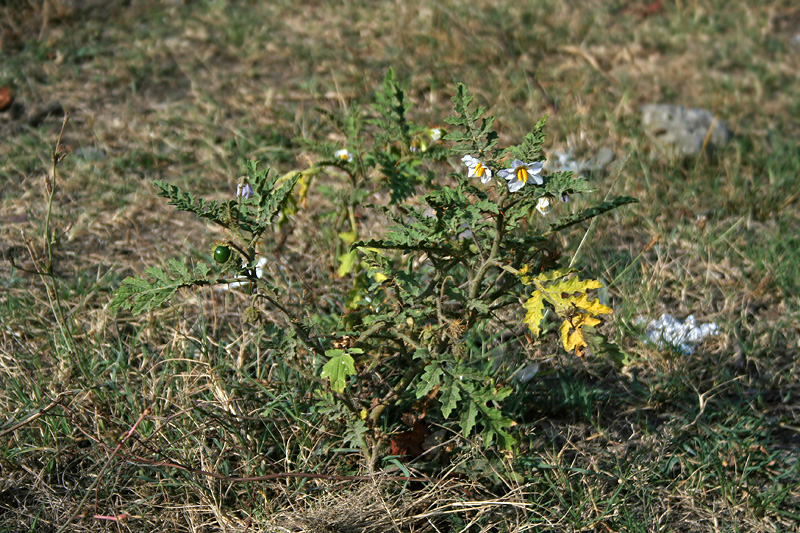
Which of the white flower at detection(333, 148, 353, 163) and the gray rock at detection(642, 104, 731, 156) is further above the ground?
the white flower at detection(333, 148, 353, 163)

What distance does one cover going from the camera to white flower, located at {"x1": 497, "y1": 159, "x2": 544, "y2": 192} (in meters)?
1.71

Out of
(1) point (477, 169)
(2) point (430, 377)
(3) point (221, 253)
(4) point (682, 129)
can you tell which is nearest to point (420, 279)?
Result: (2) point (430, 377)

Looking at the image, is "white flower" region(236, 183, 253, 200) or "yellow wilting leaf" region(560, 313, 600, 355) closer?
"yellow wilting leaf" region(560, 313, 600, 355)

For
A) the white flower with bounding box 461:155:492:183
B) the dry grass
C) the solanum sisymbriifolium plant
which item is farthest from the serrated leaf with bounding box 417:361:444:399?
the white flower with bounding box 461:155:492:183

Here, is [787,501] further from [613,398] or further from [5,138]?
[5,138]

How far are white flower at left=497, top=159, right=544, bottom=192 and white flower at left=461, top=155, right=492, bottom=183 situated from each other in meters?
0.04

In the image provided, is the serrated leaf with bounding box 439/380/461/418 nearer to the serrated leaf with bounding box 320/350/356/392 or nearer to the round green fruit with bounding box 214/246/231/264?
the serrated leaf with bounding box 320/350/356/392

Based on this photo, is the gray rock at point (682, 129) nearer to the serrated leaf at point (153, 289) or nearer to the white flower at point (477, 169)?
the white flower at point (477, 169)

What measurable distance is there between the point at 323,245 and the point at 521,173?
1.41 metres

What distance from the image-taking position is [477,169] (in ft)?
Answer: 5.80

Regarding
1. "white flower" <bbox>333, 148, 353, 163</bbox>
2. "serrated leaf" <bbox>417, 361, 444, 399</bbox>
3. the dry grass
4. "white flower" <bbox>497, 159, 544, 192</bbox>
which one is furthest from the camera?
"white flower" <bbox>333, 148, 353, 163</bbox>

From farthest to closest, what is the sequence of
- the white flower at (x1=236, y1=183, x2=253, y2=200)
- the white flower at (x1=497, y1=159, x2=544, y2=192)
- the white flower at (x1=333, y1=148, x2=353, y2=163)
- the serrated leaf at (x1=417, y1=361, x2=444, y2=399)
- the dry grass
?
the white flower at (x1=333, y1=148, x2=353, y2=163) < the dry grass < the white flower at (x1=236, y1=183, x2=253, y2=200) < the serrated leaf at (x1=417, y1=361, x2=444, y2=399) < the white flower at (x1=497, y1=159, x2=544, y2=192)

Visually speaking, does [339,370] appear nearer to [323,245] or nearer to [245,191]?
[245,191]

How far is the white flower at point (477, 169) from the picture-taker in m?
1.75
